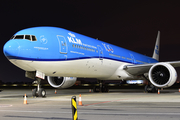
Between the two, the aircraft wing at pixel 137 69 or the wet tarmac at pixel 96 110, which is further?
the aircraft wing at pixel 137 69

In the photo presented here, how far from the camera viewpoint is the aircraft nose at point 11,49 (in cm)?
1173

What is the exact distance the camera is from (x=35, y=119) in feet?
20.2

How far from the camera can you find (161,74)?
1692 cm

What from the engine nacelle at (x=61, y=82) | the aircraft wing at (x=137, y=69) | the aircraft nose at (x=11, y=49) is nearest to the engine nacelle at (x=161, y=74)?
the aircraft wing at (x=137, y=69)

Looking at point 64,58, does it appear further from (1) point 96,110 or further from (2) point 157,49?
(2) point 157,49

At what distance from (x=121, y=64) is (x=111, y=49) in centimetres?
174

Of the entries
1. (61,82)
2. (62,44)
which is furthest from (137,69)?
(62,44)

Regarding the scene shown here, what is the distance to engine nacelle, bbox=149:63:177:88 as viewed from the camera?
16156 millimetres

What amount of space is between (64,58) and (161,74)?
778 cm

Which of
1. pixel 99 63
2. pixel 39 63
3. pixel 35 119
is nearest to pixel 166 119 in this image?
pixel 35 119

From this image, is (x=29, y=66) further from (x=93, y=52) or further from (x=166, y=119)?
(x=166, y=119)

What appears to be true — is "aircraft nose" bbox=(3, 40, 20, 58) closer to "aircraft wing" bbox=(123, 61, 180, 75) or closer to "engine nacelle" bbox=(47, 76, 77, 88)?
"engine nacelle" bbox=(47, 76, 77, 88)

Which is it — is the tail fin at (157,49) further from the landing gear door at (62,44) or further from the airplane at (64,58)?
the landing gear door at (62,44)

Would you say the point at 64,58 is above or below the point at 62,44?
below
